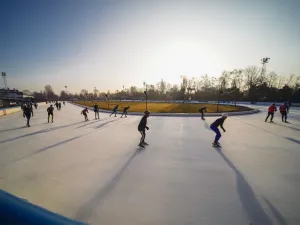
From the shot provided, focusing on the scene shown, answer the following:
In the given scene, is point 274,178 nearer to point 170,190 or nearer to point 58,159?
point 170,190

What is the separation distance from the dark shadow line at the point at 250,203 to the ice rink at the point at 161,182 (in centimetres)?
2

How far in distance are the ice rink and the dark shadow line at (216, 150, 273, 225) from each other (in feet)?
0.06

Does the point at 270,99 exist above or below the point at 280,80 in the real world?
below

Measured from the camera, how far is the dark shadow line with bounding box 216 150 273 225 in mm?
2716

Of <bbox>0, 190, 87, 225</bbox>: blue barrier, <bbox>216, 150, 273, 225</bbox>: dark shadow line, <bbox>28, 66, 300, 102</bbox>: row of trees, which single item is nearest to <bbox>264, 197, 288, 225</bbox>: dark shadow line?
<bbox>216, 150, 273, 225</bbox>: dark shadow line

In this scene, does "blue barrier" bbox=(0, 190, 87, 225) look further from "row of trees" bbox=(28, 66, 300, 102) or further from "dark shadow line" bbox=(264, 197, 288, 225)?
"row of trees" bbox=(28, 66, 300, 102)

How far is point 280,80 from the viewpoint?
6178 centimetres

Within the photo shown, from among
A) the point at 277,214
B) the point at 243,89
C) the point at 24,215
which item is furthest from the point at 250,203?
the point at 243,89

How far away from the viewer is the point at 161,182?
151 inches

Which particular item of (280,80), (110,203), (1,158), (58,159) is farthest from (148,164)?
(280,80)

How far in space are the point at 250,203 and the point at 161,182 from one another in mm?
2038

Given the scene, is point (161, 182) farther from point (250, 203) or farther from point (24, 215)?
point (24, 215)

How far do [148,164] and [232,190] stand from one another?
2521 millimetres

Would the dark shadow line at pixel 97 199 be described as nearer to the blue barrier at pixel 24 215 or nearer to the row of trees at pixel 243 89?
the blue barrier at pixel 24 215
